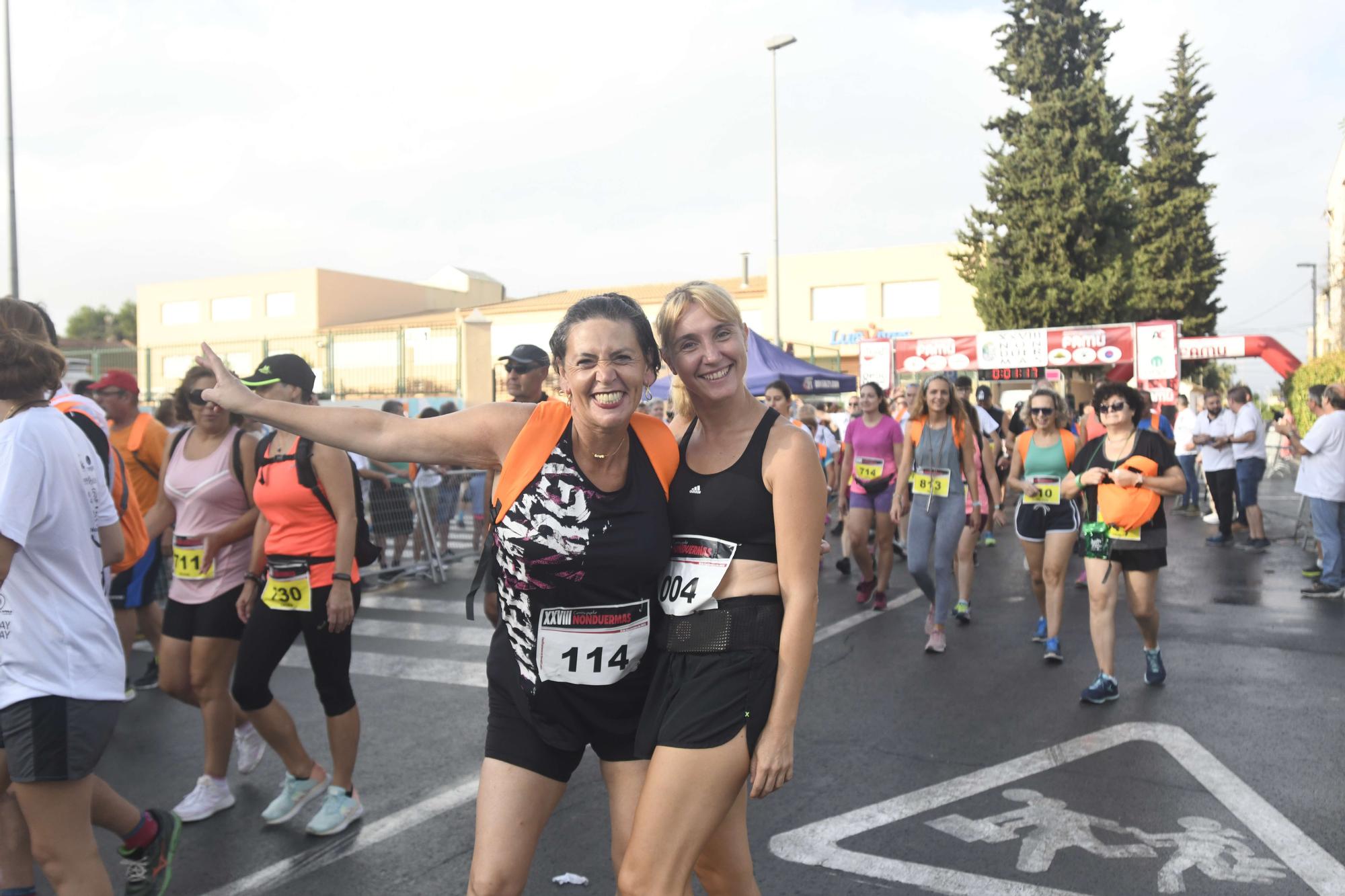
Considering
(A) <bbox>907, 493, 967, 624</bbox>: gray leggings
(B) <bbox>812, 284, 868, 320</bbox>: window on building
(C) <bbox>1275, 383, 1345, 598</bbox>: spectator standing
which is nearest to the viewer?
(A) <bbox>907, 493, 967, 624</bbox>: gray leggings

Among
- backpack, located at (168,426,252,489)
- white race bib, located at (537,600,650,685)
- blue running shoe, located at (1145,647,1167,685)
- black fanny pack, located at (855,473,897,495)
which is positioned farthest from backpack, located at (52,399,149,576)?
black fanny pack, located at (855,473,897,495)

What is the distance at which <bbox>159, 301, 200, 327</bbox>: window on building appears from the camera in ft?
191

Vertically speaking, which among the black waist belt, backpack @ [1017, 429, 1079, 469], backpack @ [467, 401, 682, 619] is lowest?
the black waist belt

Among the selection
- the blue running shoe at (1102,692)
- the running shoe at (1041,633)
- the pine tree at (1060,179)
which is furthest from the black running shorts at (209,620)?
the pine tree at (1060,179)

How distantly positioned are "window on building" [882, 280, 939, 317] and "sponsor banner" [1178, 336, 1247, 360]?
66.4 ft

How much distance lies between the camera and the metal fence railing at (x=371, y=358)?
2456 cm

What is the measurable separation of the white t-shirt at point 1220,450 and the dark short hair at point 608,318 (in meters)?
13.1

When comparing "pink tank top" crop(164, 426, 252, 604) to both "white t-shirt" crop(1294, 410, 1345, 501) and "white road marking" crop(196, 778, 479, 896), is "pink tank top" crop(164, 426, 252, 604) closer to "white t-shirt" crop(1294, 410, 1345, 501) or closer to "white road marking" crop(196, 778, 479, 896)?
"white road marking" crop(196, 778, 479, 896)

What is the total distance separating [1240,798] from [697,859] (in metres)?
3.11

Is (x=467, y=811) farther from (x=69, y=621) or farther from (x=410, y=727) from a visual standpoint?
(x=69, y=621)

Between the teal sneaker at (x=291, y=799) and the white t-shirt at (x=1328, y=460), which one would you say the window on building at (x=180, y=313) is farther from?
the teal sneaker at (x=291, y=799)

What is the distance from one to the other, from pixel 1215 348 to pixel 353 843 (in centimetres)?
2693

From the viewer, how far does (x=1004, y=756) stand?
5.19m

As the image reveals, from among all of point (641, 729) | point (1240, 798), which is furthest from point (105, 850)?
point (1240, 798)
